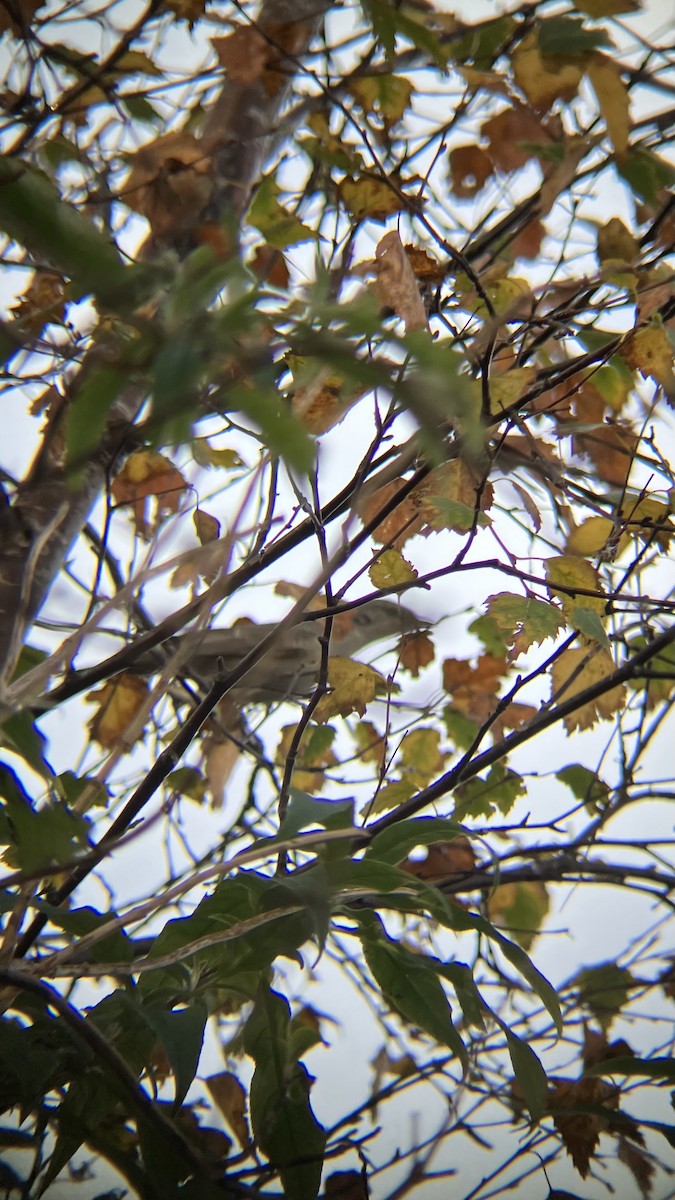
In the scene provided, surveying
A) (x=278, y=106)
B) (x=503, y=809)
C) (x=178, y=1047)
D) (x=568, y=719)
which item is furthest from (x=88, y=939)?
(x=278, y=106)

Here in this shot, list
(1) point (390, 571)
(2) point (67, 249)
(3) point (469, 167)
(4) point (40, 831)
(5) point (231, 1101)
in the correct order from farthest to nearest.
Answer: (3) point (469, 167) → (5) point (231, 1101) → (1) point (390, 571) → (4) point (40, 831) → (2) point (67, 249)

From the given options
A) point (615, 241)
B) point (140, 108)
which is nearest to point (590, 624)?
point (615, 241)

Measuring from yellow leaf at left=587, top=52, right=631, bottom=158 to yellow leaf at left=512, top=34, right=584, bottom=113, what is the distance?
0.13 m

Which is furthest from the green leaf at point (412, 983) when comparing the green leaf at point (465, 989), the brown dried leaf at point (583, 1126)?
the brown dried leaf at point (583, 1126)

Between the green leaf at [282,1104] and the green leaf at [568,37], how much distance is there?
2.78 ft

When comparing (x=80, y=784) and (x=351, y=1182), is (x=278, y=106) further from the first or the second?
(x=351, y=1182)

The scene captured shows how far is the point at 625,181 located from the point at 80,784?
77 cm

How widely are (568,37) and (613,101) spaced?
0.08 meters

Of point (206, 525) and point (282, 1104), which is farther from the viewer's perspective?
point (206, 525)

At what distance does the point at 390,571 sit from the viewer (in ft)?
2.69

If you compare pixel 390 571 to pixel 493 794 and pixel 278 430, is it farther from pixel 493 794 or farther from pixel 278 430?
pixel 278 430

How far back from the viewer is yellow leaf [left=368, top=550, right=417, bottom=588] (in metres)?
0.82

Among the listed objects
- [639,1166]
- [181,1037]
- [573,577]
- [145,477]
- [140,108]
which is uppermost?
[140,108]

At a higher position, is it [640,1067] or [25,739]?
[25,739]
